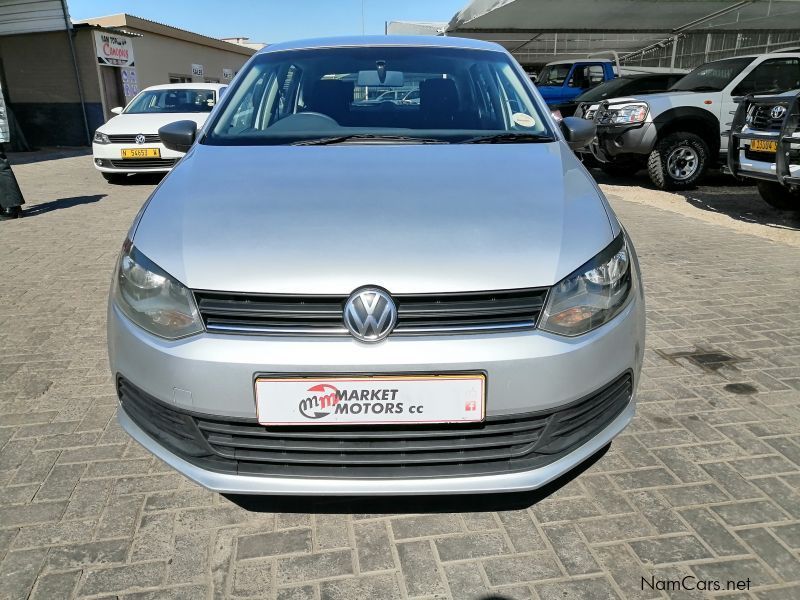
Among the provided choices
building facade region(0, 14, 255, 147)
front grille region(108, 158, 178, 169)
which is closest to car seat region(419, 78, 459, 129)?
front grille region(108, 158, 178, 169)

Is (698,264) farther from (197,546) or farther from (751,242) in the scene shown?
(197,546)

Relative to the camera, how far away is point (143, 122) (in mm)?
9906

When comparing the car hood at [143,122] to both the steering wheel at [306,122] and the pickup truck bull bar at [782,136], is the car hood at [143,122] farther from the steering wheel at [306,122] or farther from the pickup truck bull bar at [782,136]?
the pickup truck bull bar at [782,136]

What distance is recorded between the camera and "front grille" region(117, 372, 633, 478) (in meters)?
1.82

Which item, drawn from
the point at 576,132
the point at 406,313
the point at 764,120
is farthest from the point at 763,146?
the point at 406,313

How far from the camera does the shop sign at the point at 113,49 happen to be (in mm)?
17984

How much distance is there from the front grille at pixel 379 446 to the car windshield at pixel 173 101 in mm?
9714

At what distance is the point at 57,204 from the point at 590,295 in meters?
8.67

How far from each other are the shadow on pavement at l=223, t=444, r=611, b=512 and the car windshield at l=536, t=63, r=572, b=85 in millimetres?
16755

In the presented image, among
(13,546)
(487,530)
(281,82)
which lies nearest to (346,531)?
(487,530)

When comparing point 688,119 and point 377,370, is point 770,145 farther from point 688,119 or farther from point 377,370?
point 377,370

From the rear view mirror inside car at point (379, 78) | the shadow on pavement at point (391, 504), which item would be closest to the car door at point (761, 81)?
the rear view mirror inside car at point (379, 78)

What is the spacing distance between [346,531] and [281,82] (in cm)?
222

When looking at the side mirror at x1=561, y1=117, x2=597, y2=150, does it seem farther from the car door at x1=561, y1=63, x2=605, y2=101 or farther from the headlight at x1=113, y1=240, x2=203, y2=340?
the car door at x1=561, y1=63, x2=605, y2=101
